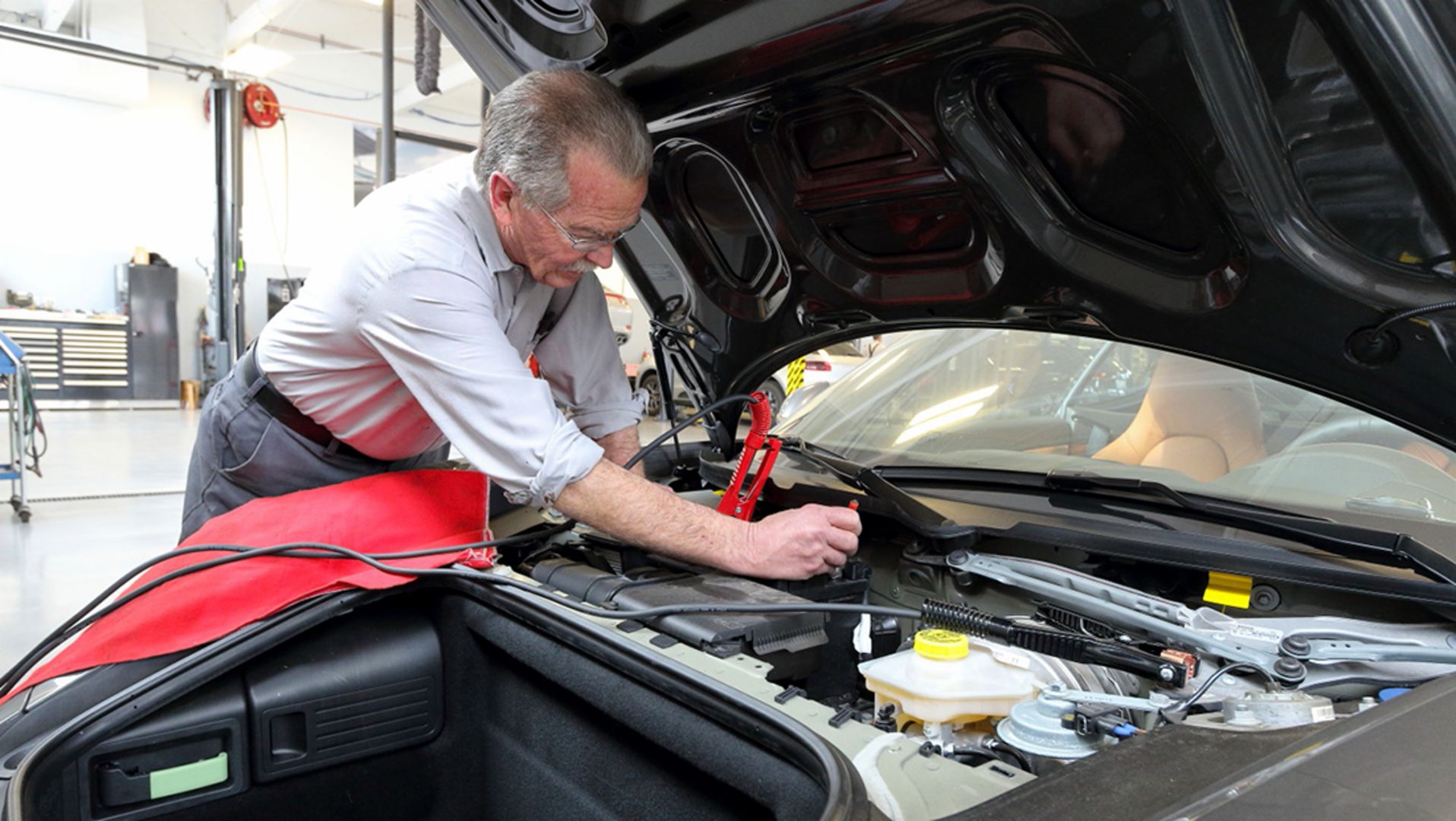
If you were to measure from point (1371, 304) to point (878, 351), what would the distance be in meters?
1.20

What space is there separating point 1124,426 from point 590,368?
100 cm

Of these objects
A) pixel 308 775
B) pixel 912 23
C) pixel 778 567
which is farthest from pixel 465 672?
pixel 912 23

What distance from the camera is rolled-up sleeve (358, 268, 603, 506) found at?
1345 millimetres

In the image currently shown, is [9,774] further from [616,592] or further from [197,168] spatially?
[197,168]

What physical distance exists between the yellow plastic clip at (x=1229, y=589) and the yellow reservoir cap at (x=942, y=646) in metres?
0.34

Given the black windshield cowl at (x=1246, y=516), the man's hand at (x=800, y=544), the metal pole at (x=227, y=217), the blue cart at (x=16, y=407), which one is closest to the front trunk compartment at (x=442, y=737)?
the man's hand at (x=800, y=544)

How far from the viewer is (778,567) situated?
1254 millimetres

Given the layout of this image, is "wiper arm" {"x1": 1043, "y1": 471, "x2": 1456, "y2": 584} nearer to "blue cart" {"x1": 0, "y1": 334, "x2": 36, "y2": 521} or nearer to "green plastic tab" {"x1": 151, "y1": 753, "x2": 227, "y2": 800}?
"green plastic tab" {"x1": 151, "y1": 753, "x2": 227, "y2": 800}

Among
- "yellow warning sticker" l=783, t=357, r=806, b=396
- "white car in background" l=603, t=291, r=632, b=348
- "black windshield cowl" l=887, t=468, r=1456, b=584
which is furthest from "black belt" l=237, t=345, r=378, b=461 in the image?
"white car in background" l=603, t=291, r=632, b=348

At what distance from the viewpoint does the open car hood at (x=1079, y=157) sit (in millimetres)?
937

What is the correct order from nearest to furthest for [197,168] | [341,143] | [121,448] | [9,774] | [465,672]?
1. [9,774]
2. [465,672]
3. [121,448]
4. [197,168]
5. [341,143]

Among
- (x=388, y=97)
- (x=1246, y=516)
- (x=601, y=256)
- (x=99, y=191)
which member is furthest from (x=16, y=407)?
(x=99, y=191)

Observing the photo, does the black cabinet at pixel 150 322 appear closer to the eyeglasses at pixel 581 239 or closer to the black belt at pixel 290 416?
the black belt at pixel 290 416

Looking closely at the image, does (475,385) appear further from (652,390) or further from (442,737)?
(652,390)
